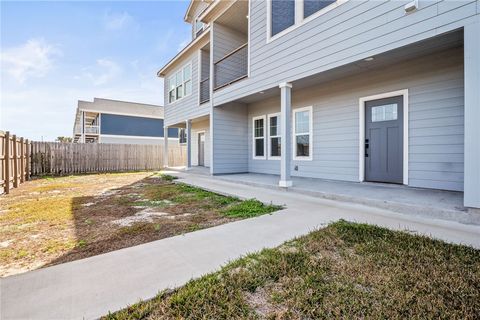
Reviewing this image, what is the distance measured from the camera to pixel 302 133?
25.0 feet

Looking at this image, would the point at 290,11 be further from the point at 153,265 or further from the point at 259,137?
the point at 153,265

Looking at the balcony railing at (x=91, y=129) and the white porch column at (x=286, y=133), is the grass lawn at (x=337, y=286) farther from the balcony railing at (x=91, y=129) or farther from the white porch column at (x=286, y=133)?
the balcony railing at (x=91, y=129)

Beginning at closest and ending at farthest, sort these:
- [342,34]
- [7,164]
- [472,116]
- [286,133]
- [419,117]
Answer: [472,116] < [342,34] < [419,117] < [286,133] < [7,164]

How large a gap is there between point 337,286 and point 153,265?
1.70 m

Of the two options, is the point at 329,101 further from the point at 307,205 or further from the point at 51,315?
the point at 51,315

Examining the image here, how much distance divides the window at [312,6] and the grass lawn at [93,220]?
452 cm

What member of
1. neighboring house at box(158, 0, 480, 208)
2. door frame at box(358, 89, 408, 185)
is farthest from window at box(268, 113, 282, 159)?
door frame at box(358, 89, 408, 185)

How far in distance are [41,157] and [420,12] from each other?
15145mm

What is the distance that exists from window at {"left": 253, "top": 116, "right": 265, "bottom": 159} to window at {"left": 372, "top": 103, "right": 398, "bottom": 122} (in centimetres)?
410

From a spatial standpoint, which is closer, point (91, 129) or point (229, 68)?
point (229, 68)

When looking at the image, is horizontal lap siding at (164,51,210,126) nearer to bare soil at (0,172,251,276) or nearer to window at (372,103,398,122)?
bare soil at (0,172,251,276)

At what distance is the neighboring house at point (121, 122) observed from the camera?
2431 centimetres

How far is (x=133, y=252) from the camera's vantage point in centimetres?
265

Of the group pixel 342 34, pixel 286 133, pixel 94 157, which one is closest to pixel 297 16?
pixel 342 34
